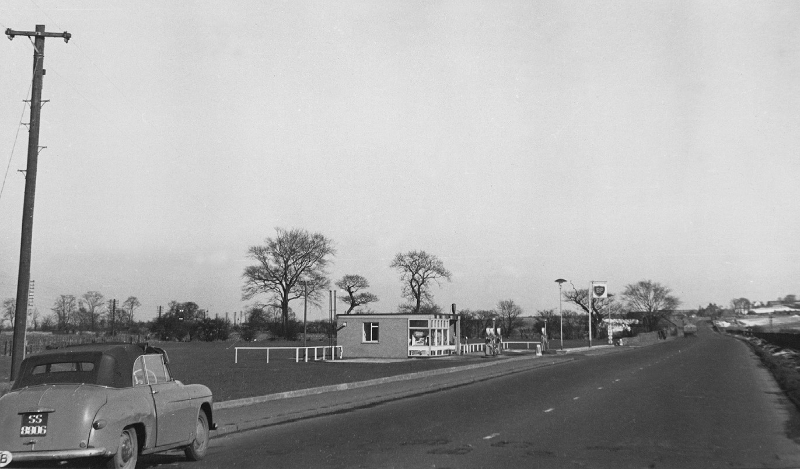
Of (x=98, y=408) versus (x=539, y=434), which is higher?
(x=98, y=408)

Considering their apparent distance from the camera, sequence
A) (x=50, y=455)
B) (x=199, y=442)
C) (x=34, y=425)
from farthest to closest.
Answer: (x=199, y=442), (x=34, y=425), (x=50, y=455)

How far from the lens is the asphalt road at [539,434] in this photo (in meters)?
11.1

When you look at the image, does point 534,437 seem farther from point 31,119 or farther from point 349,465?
point 31,119

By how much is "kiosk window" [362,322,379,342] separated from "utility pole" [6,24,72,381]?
32863 millimetres

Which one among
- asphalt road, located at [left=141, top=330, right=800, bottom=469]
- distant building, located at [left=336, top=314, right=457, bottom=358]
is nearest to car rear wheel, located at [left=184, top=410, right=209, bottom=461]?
asphalt road, located at [left=141, top=330, right=800, bottom=469]

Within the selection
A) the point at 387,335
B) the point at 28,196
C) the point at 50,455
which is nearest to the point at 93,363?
the point at 50,455

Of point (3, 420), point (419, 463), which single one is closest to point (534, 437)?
point (419, 463)

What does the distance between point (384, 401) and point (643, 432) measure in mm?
9233

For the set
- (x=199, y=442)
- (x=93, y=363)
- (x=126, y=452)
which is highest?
(x=93, y=363)

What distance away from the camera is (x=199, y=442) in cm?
1175

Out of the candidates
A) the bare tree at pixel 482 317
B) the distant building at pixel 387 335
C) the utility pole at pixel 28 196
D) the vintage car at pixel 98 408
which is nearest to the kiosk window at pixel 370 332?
the distant building at pixel 387 335

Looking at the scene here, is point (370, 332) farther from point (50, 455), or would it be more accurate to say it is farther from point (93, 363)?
point (50, 455)

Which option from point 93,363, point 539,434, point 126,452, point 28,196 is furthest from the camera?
point 28,196

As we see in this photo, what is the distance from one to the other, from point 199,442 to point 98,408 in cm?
277
